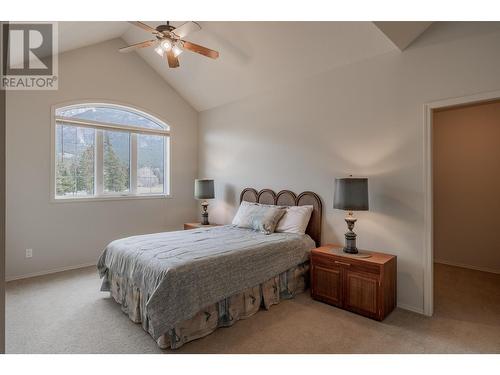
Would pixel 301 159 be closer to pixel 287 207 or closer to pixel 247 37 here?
pixel 287 207

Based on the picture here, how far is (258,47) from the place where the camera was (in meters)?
3.63

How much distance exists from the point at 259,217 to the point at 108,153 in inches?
111

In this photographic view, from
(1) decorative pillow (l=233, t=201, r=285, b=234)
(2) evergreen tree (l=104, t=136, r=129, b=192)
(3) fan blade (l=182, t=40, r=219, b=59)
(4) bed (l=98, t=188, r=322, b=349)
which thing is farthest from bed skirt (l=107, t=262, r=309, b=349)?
(3) fan blade (l=182, t=40, r=219, b=59)

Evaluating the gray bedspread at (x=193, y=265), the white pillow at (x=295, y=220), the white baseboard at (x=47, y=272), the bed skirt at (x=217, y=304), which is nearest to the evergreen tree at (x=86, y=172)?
the white baseboard at (x=47, y=272)

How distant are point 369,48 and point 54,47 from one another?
405 centimetres

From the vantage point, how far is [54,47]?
3.71 m

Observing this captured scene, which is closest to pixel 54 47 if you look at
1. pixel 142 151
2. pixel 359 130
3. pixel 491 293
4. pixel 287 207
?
pixel 142 151

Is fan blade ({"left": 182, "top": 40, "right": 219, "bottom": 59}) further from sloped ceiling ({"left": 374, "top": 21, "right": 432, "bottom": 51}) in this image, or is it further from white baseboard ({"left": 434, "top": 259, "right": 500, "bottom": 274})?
white baseboard ({"left": 434, "top": 259, "right": 500, "bottom": 274})

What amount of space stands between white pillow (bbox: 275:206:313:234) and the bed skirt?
0.46 meters

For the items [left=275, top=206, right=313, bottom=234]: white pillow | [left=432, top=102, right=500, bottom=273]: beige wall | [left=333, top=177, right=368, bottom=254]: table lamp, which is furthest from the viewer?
[left=432, top=102, right=500, bottom=273]: beige wall

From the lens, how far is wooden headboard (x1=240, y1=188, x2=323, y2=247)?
3613 mm

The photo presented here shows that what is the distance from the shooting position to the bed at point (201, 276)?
217 centimetres

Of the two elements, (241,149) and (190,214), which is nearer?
(241,149)
